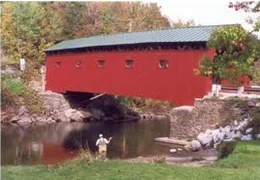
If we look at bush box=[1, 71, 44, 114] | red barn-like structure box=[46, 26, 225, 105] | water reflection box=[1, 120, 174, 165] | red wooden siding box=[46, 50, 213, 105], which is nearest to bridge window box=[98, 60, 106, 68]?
red barn-like structure box=[46, 26, 225, 105]

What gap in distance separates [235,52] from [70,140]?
842 centimetres

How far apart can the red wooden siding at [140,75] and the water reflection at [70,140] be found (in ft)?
5.96

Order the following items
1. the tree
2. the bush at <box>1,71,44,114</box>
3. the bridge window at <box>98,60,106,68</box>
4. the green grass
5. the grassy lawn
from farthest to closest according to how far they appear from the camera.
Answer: the green grass → the bush at <box>1,71,44,114</box> → the bridge window at <box>98,60,106,68</box> → the tree → the grassy lawn

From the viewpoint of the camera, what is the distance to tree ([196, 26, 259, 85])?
10.2 metres

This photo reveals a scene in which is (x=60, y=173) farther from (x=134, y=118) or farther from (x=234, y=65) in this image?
(x=134, y=118)

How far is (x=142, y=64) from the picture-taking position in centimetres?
1859

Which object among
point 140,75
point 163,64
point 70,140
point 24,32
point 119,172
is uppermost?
point 24,32

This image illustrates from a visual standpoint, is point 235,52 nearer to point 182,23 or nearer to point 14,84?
point 14,84

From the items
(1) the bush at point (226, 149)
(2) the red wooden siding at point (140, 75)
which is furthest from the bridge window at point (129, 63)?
(1) the bush at point (226, 149)

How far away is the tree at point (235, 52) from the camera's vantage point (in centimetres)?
1021

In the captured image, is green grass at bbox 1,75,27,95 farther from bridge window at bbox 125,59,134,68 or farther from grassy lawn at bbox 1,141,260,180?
grassy lawn at bbox 1,141,260,180

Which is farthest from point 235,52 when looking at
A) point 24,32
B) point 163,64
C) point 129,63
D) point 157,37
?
point 24,32

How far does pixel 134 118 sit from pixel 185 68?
10.1m

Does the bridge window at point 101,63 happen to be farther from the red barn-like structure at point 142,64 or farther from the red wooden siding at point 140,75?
the red wooden siding at point 140,75
